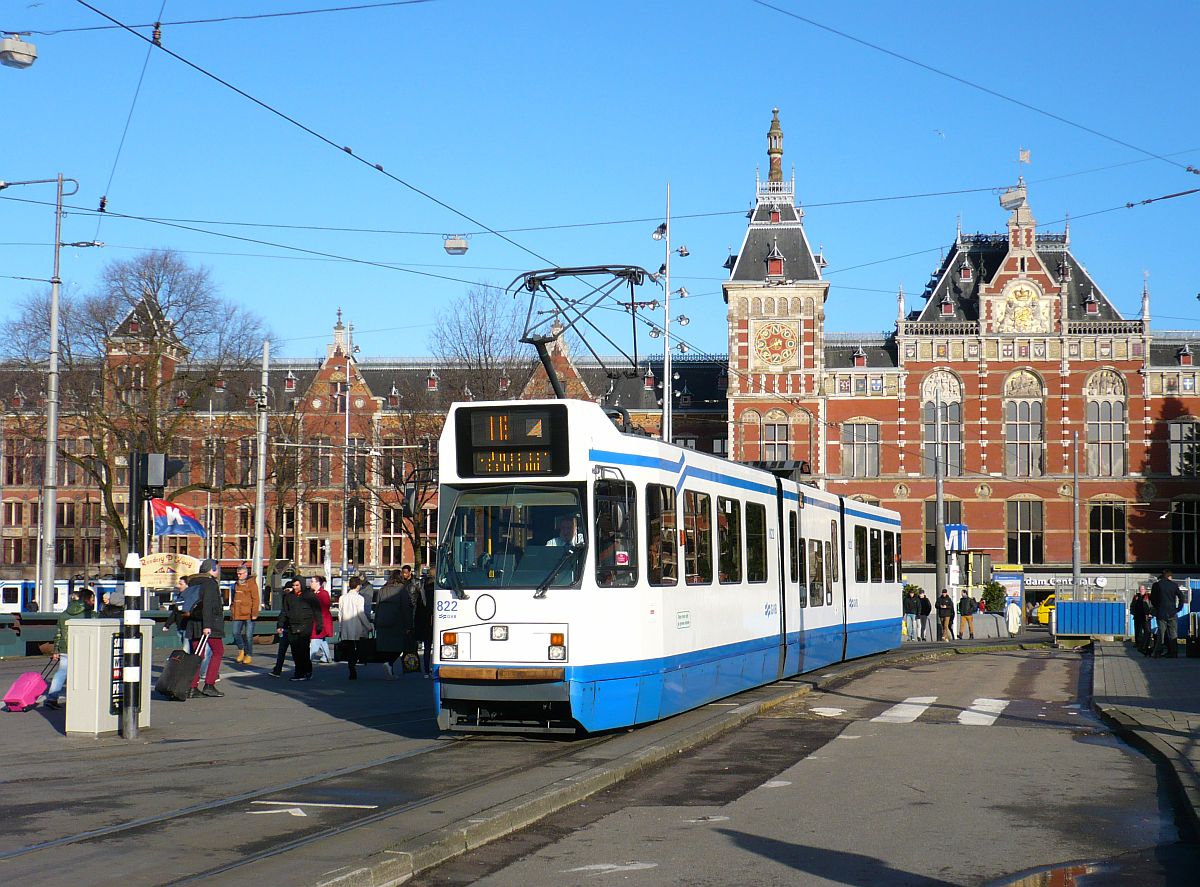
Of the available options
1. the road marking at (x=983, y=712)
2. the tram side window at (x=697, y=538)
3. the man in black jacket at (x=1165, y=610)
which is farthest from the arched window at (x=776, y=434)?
the tram side window at (x=697, y=538)

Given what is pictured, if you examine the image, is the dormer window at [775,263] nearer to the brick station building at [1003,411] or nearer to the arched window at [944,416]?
the brick station building at [1003,411]

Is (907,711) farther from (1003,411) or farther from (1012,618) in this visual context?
(1003,411)

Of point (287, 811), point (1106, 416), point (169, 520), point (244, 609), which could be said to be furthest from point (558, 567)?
point (1106, 416)

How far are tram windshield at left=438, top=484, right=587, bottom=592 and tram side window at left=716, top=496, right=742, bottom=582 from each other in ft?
11.3

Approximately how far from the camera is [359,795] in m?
9.73

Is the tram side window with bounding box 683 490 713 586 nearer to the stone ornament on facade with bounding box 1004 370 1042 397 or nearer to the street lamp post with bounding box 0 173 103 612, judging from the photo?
the street lamp post with bounding box 0 173 103 612

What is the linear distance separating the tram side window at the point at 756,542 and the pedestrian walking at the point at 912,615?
24613 millimetres

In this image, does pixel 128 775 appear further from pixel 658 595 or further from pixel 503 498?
pixel 658 595

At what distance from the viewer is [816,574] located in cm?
2061

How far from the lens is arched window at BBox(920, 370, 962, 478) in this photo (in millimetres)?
68188

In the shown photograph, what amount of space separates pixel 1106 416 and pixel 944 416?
7.55 metres

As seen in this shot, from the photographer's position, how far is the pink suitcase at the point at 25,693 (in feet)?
52.1

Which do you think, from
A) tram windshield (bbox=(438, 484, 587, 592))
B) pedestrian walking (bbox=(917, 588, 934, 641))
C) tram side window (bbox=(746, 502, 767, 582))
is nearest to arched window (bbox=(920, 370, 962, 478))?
pedestrian walking (bbox=(917, 588, 934, 641))

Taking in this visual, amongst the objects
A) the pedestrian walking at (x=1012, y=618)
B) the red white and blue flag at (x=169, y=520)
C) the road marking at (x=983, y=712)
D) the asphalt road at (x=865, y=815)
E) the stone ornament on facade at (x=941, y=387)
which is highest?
the stone ornament on facade at (x=941, y=387)
